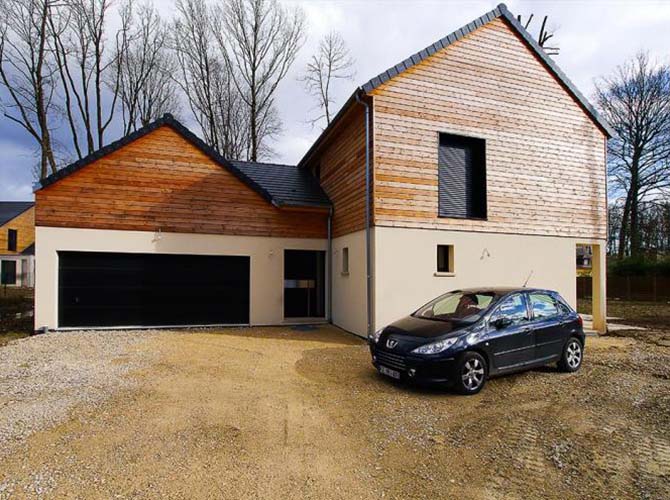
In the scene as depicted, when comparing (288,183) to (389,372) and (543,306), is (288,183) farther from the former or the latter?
(543,306)

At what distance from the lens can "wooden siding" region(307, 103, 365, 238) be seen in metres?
9.90

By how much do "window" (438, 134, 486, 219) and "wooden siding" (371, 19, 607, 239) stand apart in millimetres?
218

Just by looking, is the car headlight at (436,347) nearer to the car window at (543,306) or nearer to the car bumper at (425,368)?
the car bumper at (425,368)

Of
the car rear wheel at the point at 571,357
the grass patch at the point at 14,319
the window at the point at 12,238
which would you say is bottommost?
the grass patch at the point at 14,319

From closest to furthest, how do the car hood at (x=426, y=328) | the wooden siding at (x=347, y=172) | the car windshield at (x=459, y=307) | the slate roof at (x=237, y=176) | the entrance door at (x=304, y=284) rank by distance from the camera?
the car hood at (x=426, y=328)
the car windshield at (x=459, y=307)
the wooden siding at (x=347, y=172)
the slate roof at (x=237, y=176)
the entrance door at (x=304, y=284)

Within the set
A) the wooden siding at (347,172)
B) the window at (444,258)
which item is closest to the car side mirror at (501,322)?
the window at (444,258)

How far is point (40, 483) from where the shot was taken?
325 cm

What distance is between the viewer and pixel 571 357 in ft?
22.5

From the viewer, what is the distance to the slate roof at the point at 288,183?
38.7 feet

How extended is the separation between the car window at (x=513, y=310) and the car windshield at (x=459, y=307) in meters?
0.17

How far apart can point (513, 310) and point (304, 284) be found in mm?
7525

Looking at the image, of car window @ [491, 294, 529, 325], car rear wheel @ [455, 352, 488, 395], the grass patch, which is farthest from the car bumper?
the grass patch

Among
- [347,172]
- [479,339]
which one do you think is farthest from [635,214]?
[479,339]

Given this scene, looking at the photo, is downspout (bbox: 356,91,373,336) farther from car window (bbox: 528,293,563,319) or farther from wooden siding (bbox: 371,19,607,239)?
car window (bbox: 528,293,563,319)
